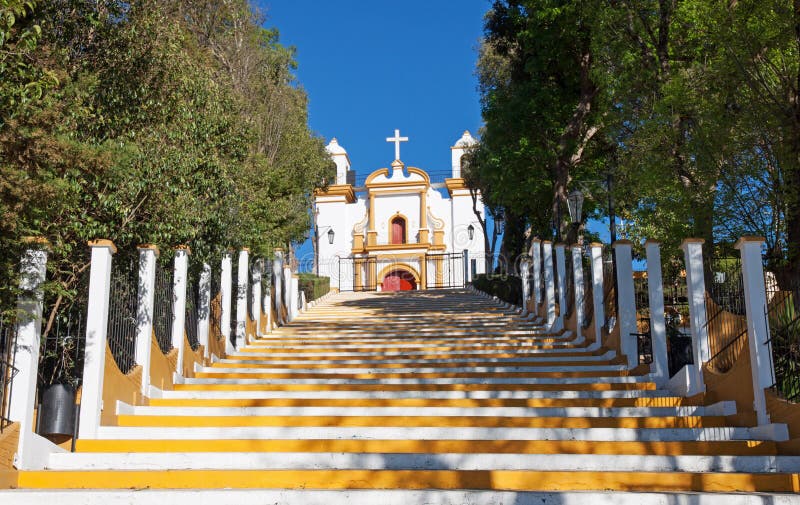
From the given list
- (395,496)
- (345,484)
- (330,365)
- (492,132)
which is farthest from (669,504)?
(492,132)

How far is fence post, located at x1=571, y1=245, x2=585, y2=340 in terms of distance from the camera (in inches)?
410

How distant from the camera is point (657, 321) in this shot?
25.1 feet

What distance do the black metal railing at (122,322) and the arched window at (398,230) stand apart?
1191 inches

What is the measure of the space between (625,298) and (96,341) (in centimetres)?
554

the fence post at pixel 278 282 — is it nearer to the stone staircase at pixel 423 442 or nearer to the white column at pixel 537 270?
the stone staircase at pixel 423 442

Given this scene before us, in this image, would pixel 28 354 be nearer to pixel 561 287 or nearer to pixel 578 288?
pixel 578 288

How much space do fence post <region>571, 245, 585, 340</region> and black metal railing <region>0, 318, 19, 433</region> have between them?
23.5 ft

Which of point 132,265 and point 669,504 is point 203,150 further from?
point 669,504

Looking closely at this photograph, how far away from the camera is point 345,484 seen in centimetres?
497

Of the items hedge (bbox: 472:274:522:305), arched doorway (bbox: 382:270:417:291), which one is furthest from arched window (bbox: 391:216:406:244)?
hedge (bbox: 472:274:522:305)

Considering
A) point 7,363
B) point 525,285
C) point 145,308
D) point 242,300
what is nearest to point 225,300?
point 242,300

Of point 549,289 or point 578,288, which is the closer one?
point 578,288

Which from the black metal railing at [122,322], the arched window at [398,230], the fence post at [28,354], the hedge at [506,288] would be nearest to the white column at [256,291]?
the black metal railing at [122,322]

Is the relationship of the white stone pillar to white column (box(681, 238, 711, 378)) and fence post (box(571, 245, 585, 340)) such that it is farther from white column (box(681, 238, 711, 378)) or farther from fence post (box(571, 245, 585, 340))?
fence post (box(571, 245, 585, 340))
